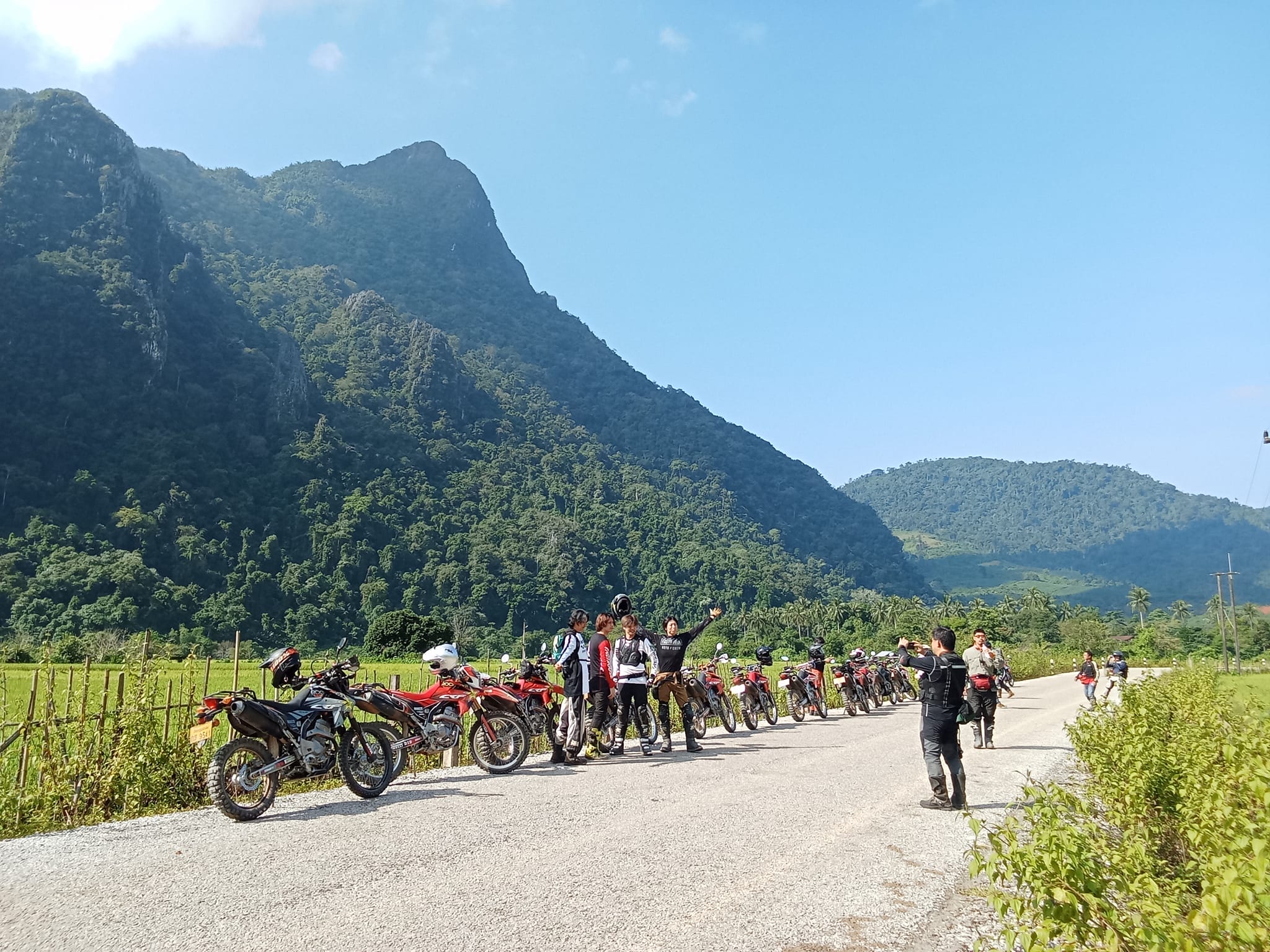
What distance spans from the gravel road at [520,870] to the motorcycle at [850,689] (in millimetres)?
9454

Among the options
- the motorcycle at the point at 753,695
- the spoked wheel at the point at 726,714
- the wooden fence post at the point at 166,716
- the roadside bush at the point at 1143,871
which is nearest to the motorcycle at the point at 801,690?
the motorcycle at the point at 753,695

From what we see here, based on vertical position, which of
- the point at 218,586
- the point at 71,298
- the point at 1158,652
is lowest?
the point at 1158,652

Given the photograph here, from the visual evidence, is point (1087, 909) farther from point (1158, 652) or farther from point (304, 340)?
A: point (304, 340)

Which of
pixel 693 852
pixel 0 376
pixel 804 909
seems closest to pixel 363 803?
pixel 693 852

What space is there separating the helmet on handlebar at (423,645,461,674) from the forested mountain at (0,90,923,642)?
6271 centimetres

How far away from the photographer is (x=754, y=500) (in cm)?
17075

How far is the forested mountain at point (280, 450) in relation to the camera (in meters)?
75.4

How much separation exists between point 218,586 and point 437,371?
5665cm


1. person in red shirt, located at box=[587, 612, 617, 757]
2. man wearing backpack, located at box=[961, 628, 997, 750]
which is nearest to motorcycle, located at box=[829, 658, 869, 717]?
man wearing backpack, located at box=[961, 628, 997, 750]

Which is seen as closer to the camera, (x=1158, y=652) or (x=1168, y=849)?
(x=1168, y=849)

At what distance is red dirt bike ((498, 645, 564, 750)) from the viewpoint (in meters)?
10.2

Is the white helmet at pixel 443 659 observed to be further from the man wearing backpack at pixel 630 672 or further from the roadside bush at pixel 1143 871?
the roadside bush at pixel 1143 871

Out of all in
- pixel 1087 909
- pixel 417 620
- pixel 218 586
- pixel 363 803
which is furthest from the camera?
pixel 218 586

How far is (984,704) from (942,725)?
5069 mm
